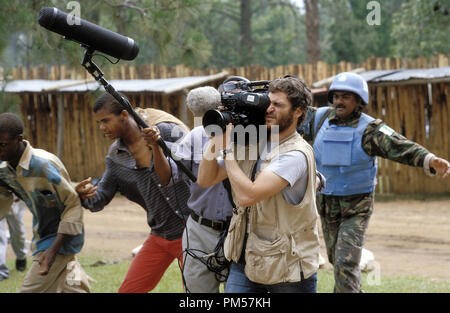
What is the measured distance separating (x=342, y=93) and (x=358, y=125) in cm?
30

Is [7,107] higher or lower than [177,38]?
lower

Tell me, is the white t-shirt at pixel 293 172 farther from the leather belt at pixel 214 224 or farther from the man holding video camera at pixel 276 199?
the leather belt at pixel 214 224

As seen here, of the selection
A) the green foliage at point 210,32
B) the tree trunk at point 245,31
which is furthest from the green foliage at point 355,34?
the tree trunk at point 245,31

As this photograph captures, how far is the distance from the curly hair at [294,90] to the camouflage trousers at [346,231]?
81.8 inches

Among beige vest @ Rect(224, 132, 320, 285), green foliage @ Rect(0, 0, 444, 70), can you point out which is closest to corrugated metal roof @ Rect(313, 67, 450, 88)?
green foliage @ Rect(0, 0, 444, 70)

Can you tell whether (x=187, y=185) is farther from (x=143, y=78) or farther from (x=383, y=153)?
(x=143, y=78)

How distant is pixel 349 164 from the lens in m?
5.37

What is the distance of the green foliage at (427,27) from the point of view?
1581cm

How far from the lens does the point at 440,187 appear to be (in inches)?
499

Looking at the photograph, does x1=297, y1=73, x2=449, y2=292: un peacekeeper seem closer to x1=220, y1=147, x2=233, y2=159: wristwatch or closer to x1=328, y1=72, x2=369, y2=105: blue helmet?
x1=328, y1=72, x2=369, y2=105: blue helmet

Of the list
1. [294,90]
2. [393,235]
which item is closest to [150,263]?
[294,90]
